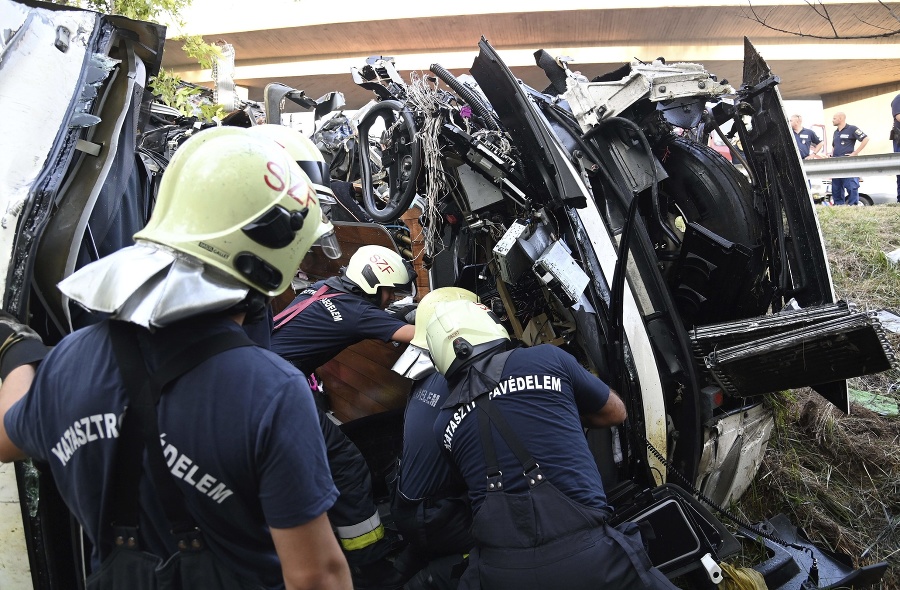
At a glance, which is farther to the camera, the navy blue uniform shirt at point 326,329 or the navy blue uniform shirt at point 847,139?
the navy blue uniform shirt at point 847,139

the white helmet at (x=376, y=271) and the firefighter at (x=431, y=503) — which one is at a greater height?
the white helmet at (x=376, y=271)

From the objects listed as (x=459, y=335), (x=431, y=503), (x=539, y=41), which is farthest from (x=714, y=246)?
(x=539, y=41)

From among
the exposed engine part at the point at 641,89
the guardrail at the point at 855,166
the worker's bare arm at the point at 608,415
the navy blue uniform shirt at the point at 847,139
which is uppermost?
the navy blue uniform shirt at the point at 847,139

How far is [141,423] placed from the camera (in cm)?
125

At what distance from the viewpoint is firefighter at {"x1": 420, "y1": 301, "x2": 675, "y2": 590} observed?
6.34 ft

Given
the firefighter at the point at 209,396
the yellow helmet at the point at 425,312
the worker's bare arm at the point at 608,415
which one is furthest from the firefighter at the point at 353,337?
the firefighter at the point at 209,396

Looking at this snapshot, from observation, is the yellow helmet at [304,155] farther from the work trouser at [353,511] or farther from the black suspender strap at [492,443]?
the work trouser at [353,511]

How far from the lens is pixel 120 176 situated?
250 centimetres

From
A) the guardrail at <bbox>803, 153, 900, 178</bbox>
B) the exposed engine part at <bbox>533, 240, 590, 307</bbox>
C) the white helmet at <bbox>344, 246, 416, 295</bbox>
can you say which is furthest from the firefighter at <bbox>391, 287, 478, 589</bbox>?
the guardrail at <bbox>803, 153, 900, 178</bbox>

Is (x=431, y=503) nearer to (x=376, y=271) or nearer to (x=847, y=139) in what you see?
(x=376, y=271)

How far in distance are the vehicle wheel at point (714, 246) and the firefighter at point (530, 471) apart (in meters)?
1.39

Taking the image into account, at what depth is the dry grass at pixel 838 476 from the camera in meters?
3.29

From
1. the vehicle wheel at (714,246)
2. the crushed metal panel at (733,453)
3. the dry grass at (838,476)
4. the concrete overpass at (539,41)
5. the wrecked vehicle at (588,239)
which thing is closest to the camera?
the wrecked vehicle at (588,239)

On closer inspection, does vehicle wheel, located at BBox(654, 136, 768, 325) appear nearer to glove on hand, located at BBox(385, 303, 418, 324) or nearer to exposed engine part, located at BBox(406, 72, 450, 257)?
exposed engine part, located at BBox(406, 72, 450, 257)
